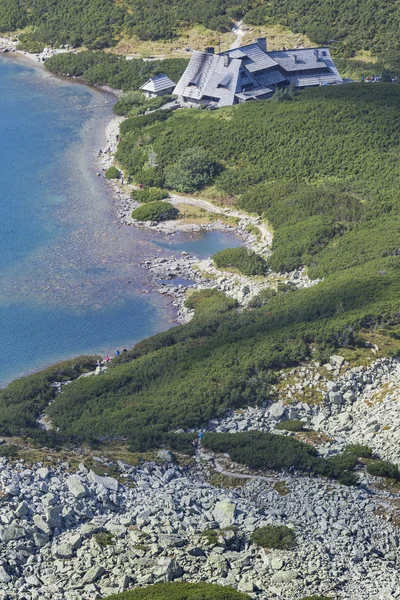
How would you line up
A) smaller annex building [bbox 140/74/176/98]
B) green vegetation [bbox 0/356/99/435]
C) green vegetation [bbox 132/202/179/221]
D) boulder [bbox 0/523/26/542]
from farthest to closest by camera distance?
smaller annex building [bbox 140/74/176/98] → green vegetation [bbox 132/202/179/221] → green vegetation [bbox 0/356/99/435] → boulder [bbox 0/523/26/542]

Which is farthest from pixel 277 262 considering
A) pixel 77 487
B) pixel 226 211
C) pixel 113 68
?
pixel 113 68

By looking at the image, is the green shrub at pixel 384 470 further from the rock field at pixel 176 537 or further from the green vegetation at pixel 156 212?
the green vegetation at pixel 156 212

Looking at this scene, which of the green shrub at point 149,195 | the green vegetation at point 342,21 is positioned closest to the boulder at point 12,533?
the green shrub at point 149,195

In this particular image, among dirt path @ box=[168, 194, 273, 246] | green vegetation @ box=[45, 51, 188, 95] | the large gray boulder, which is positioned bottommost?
dirt path @ box=[168, 194, 273, 246]

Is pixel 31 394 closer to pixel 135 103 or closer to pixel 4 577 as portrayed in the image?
pixel 4 577

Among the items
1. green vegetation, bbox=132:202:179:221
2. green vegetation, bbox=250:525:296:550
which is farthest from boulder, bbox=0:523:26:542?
green vegetation, bbox=132:202:179:221

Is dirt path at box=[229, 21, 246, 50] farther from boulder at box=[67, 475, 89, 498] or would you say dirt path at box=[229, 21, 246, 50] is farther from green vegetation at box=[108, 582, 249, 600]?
green vegetation at box=[108, 582, 249, 600]

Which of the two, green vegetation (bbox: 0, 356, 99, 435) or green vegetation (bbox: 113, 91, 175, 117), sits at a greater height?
green vegetation (bbox: 113, 91, 175, 117)
